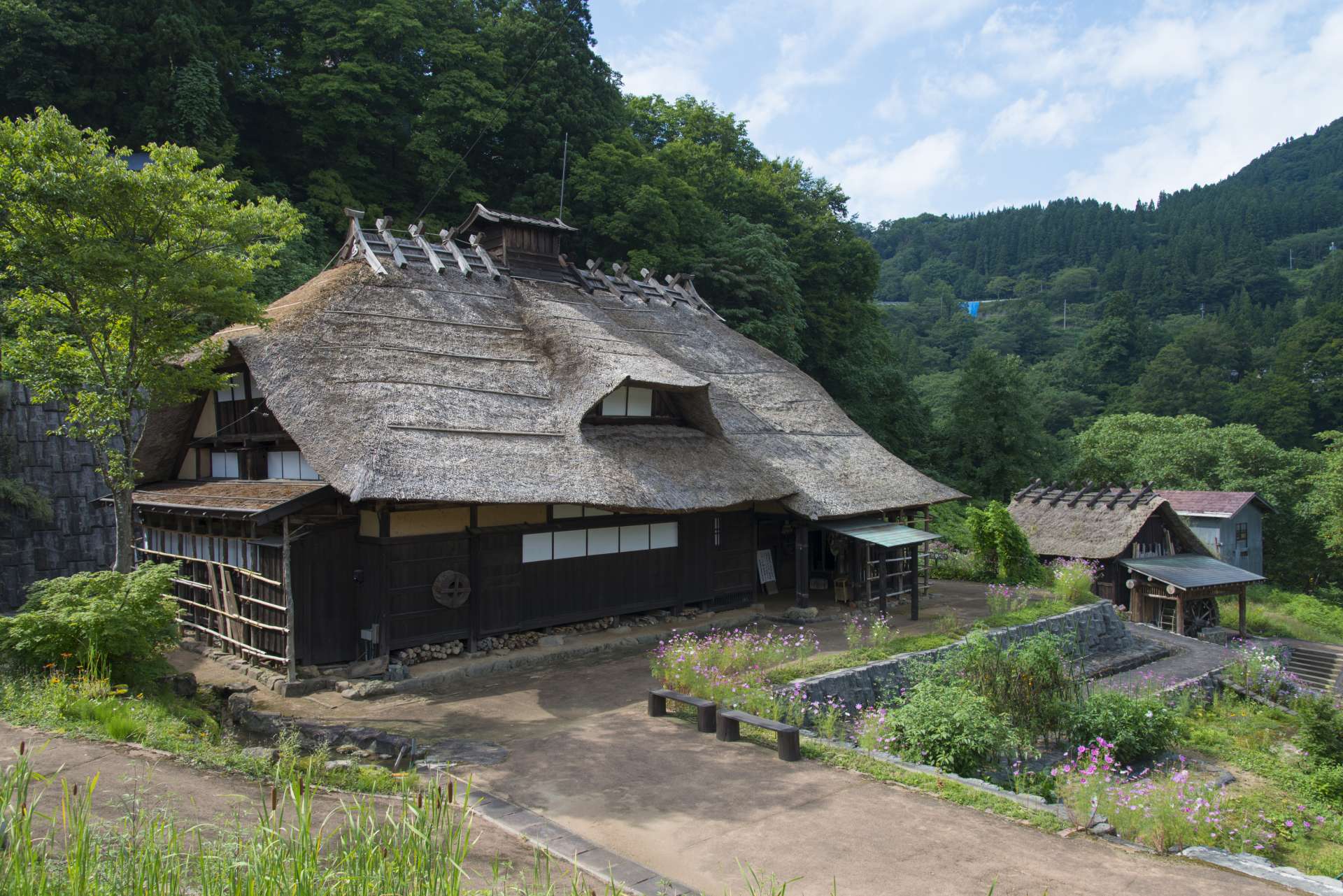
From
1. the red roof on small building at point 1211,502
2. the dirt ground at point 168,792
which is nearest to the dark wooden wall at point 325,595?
the dirt ground at point 168,792

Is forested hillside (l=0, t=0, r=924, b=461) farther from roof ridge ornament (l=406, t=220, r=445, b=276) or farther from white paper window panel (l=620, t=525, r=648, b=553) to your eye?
white paper window panel (l=620, t=525, r=648, b=553)

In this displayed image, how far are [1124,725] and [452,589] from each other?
10.3 m

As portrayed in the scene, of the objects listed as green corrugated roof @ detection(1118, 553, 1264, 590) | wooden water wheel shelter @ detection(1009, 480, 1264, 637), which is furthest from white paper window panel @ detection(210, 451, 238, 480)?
green corrugated roof @ detection(1118, 553, 1264, 590)

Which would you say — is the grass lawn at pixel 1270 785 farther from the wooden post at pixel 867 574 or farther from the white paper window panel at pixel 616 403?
the white paper window panel at pixel 616 403

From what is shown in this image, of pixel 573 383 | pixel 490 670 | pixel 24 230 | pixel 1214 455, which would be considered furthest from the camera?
pixel 1214 455

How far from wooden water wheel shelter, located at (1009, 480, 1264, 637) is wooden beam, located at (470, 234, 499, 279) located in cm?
1842

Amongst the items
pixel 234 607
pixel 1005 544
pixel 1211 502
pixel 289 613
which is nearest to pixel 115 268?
pixel 289 613

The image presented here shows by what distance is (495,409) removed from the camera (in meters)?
14.5

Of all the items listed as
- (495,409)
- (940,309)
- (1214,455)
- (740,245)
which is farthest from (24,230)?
(940,309)

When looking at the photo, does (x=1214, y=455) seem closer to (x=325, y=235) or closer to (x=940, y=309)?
(x=325, y=235)

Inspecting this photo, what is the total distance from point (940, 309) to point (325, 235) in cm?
7215

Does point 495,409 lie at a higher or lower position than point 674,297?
lower

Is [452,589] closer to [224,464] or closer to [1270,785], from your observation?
[224,464]

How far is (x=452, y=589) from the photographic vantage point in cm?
1337
